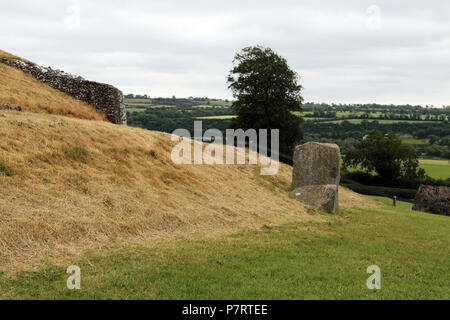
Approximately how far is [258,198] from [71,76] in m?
18.2

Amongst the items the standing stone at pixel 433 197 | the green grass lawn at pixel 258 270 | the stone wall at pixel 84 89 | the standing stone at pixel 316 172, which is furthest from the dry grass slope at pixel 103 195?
the standing stone at pixel 433 197

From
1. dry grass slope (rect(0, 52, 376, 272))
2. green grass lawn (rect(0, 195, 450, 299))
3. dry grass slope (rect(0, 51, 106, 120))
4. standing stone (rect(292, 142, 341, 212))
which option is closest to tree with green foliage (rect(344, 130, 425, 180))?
standing stone (rect(292, 142, 341, 212))

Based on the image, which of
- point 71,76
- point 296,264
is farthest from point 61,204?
point 71,76

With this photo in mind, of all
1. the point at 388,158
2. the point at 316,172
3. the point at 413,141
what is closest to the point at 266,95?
the point at 388,158

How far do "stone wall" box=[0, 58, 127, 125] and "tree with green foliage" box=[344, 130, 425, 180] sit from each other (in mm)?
38864

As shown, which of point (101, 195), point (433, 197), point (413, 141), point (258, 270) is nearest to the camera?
point (258, 270)

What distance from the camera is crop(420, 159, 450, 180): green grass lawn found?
190ft

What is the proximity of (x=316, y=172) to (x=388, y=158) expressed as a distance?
125ft

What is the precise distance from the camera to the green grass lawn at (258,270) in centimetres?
764

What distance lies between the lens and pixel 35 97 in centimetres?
2386

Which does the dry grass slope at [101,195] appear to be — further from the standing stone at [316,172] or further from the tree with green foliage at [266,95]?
the tree with green foliage at [266,95]

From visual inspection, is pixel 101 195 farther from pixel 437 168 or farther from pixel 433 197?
pixel 437 168

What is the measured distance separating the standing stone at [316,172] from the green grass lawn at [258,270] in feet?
19.4

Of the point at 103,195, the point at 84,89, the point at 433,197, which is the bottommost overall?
the point at 433,197
